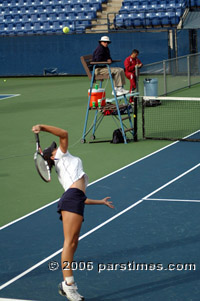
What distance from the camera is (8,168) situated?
45.3 ft

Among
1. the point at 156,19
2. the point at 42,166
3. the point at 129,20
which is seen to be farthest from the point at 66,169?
the point at 129,20

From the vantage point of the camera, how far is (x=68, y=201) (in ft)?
22.1

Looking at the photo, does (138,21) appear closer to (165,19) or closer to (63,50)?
(165,19)

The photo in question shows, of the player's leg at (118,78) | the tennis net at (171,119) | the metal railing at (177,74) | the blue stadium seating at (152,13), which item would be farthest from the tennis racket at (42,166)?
the blue stadium seating at (152,13)

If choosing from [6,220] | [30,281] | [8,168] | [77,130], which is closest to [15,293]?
[30,281]

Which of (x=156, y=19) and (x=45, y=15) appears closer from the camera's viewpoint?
(x=156, y=19)

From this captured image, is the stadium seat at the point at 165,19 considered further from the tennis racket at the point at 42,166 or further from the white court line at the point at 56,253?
the tennis racket at the point at 42,166

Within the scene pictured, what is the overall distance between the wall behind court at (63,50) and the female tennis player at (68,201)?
2576 cm

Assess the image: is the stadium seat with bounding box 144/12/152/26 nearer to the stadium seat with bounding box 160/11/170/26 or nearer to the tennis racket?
the stadium seat with bounding box 160/11/170/26

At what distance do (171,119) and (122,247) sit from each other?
35.9 ft

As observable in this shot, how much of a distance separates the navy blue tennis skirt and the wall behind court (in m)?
26.0

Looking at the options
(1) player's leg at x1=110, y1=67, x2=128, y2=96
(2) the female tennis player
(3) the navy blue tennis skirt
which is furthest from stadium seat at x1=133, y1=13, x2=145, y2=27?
(3) the navy blue tennis skirt

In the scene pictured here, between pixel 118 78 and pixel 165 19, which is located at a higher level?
pixel 118 78

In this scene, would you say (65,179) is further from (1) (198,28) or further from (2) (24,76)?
(2) (24,76)
